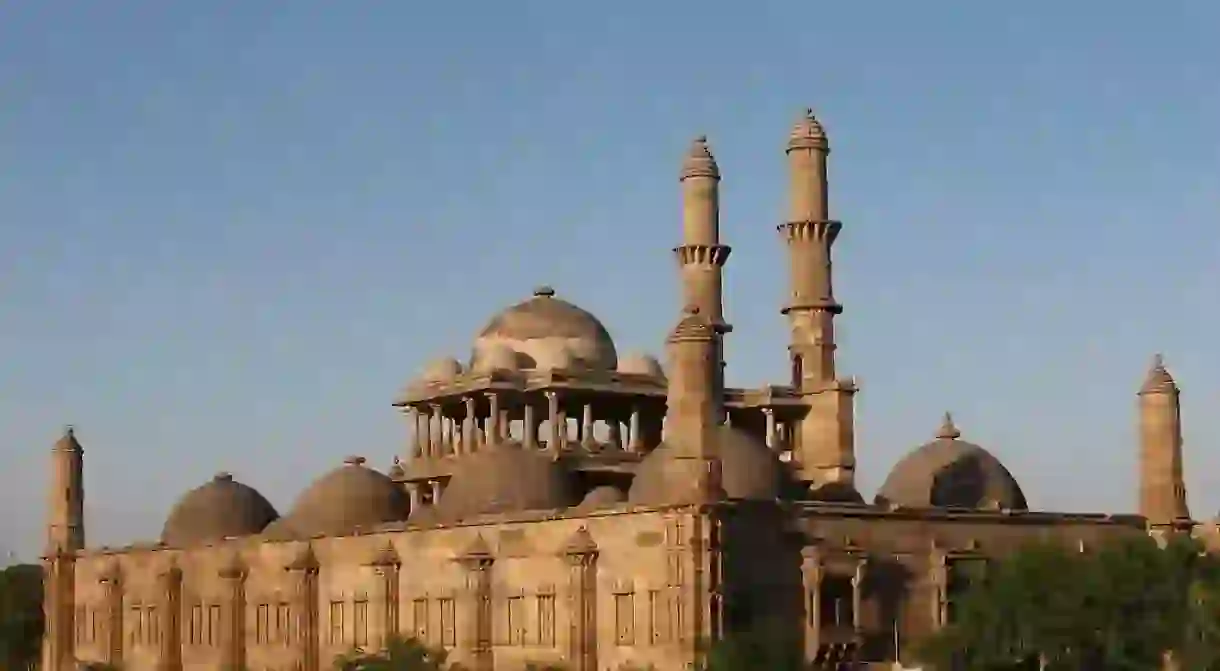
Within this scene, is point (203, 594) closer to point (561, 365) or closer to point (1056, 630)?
point (561, 365)

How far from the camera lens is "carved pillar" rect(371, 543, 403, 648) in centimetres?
5153

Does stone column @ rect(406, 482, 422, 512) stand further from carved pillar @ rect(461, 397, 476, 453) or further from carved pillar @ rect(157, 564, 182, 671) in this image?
carved pillar @ rect(157, 564, 182, 671)

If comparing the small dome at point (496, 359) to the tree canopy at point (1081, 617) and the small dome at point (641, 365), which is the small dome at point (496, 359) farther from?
the tree canopy at point (1081, 617)

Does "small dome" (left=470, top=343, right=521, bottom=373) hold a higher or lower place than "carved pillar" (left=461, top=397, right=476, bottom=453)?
Answer: higher

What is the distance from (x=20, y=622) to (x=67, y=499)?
15130 mm

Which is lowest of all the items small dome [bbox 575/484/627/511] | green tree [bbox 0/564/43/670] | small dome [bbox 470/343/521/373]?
green tree [bbox 0/564/43/670]

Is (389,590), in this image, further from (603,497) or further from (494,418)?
(494,418)

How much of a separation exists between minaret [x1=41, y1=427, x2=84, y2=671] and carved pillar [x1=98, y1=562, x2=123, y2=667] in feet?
9.15

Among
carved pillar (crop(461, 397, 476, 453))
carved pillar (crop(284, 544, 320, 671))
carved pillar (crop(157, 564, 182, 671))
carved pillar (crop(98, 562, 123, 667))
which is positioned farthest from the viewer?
carved pillar (crop(98, 562, 123, 667))

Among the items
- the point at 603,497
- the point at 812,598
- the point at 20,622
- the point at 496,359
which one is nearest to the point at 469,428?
the point at 496,359

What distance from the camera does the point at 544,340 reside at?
2263 inches

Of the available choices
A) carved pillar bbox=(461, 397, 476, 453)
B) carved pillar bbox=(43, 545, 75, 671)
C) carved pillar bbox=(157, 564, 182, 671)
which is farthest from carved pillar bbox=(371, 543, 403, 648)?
carved pillar bbox=(43, 545, 75, 671)

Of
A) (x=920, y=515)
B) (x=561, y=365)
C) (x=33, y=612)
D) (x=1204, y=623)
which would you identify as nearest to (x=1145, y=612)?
(x=1204, y=623)

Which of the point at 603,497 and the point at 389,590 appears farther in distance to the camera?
the point at 389,590
